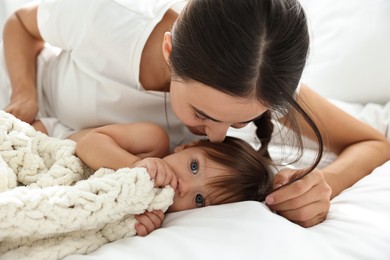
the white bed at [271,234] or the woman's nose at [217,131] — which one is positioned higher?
the woman's nose at [217,131]

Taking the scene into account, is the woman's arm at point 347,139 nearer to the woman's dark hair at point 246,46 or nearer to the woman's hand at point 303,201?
the woman's hand at point 303,201

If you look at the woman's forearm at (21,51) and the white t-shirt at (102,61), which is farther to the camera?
the woman's forearm at (21,51)

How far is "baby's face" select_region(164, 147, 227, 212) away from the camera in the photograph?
105 cm

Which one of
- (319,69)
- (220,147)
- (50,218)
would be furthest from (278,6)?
(319,69)

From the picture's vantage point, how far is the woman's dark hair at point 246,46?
0.85 metres

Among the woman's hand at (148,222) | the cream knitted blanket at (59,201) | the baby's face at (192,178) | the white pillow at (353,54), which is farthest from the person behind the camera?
the white pillow at (353,54)

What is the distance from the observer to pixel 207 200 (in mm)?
1062

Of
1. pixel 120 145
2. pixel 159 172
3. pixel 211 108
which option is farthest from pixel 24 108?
pixel 211 108

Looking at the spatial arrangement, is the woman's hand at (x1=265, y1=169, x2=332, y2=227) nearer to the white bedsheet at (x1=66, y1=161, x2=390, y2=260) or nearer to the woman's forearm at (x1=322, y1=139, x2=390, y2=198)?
the white bedsheet at (x1=66, y1=161, x2=390, y2=260)

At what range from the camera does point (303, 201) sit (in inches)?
40.2

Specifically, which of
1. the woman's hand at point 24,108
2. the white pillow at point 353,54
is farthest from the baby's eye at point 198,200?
the white pillow at point 353,54

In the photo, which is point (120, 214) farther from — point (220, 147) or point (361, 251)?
point (361, 251)

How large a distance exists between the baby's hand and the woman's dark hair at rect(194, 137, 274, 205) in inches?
3.1

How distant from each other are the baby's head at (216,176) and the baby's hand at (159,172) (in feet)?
0.09
